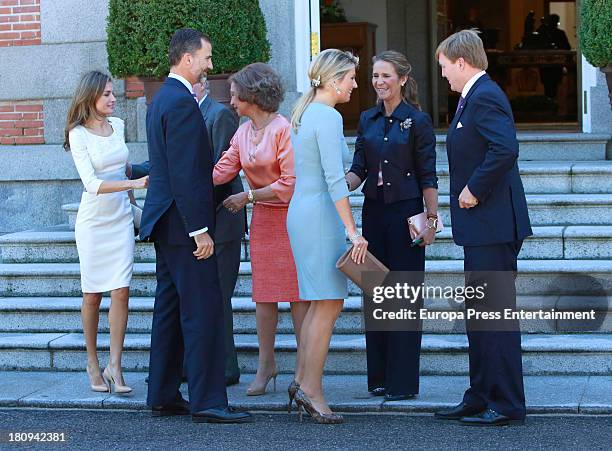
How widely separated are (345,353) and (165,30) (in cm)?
313

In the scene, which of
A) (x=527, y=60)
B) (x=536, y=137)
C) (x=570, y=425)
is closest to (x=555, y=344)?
(x=570, y=425)

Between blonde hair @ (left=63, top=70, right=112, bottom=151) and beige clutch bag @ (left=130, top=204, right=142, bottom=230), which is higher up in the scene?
blonde hair @ (left=63, top=70, right=112, bottom=151)

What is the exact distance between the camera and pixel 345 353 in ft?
23.7

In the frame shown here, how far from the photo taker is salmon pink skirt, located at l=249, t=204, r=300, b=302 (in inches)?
262

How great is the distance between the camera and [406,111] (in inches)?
255

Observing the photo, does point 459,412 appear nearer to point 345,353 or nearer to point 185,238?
point 345,353

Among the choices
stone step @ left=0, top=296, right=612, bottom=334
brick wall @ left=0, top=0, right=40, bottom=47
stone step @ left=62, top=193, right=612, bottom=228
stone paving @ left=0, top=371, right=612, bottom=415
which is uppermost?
brick wall @ left=0, top=0, right=40, bottom=47

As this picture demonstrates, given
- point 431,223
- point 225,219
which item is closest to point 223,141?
point 225,219

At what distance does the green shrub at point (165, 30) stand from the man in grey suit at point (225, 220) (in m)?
2.03

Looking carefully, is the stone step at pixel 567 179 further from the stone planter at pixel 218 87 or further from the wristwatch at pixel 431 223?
the wristwatch at pixel 431 223

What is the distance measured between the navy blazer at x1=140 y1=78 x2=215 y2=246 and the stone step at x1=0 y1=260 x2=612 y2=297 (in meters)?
1.95

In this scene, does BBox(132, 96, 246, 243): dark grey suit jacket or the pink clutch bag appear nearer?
the pink clutch bag

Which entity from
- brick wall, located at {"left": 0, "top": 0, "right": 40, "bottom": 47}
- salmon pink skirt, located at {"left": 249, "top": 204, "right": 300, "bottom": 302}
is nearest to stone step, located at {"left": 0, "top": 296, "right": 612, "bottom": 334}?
salmon pink skirt, located at {"left": 249, "top": 204, "right": 300, "bottom": 302}

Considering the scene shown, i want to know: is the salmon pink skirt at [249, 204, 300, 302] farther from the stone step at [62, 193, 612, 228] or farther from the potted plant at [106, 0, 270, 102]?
the potted plant at [106, 0, 270, 102]
